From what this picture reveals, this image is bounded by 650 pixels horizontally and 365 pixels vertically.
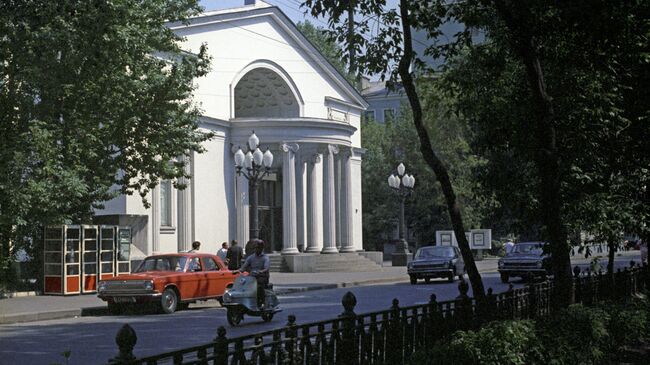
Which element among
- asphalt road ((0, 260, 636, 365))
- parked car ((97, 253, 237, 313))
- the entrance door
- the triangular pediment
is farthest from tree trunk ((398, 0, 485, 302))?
the entrance door

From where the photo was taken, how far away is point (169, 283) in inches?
862

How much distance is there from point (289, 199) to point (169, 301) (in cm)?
2476

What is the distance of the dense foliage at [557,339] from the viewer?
8.67 meters

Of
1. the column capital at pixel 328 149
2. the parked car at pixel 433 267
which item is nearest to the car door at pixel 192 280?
the parked car at pixel 433 267

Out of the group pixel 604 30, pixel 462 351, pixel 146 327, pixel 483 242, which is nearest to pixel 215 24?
pixel 483 242

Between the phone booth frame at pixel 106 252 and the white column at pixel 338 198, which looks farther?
the white column at pixel 338 198

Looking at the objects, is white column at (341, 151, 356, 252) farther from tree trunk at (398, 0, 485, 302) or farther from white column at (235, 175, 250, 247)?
tree trunk at (398, 0, 485, 302)

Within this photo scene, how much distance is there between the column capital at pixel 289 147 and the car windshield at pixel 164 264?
22.9 meters

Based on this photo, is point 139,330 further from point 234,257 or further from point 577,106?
point 234,257

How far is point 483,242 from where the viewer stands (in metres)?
49.7

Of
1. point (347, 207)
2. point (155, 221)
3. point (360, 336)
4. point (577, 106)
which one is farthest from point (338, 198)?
point (360, 336)

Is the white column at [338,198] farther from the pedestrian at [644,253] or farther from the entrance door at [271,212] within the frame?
the pedestrian at [644,253]

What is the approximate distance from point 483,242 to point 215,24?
62.8 feet

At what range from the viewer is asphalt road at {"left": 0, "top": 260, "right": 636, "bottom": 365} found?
45.9 ft
